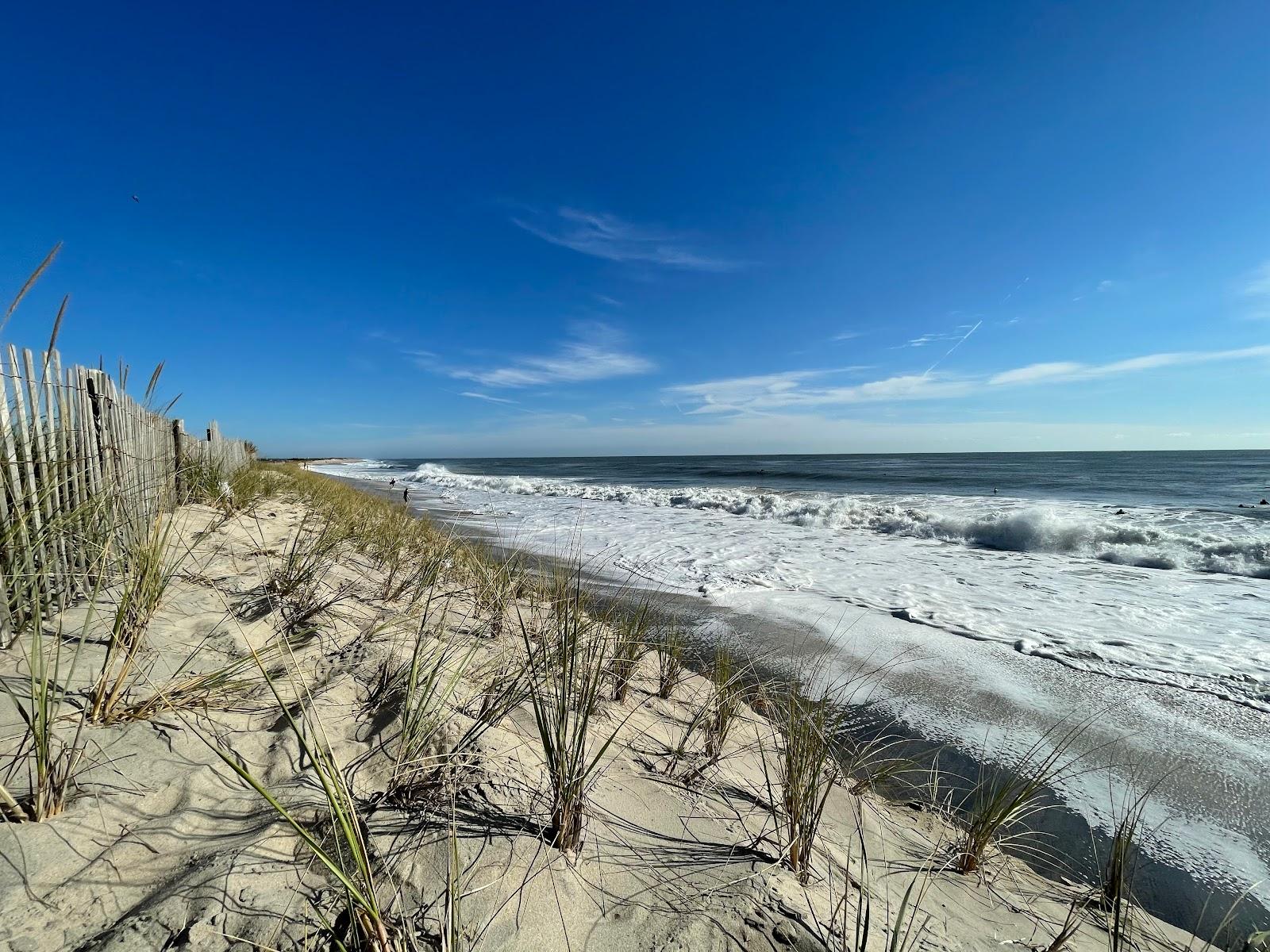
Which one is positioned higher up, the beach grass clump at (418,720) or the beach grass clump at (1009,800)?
the beach grass clump at (418,720)

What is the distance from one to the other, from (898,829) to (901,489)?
2264 cm

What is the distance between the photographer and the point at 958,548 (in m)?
9.03

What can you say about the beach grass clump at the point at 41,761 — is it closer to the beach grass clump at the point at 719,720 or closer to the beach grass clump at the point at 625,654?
the beach grass clump at the point at 625,654

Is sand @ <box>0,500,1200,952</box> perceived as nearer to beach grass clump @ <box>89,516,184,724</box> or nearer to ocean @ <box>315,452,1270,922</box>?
beach grass clump @ <box>89,516,184,724</box>

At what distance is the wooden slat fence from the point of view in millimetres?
2152

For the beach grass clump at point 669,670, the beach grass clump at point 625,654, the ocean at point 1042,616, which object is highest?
the beach grass clump at point 625,654

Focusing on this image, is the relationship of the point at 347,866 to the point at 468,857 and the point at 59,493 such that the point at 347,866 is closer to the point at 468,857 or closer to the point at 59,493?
the point at 468,857

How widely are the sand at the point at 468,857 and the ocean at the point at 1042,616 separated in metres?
0.93

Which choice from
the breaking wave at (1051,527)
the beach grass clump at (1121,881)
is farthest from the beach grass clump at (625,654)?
the breaking wave at (1051,527)

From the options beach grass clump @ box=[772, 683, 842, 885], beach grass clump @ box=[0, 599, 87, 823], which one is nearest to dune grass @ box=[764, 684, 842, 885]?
beach grass clump @ box=[772, 683, 842, 885]

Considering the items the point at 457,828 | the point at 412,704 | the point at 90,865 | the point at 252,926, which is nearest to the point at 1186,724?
the point at 457,828

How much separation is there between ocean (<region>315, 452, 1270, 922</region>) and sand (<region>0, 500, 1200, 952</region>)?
927 millimetres

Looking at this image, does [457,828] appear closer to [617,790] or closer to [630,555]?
[617,790]

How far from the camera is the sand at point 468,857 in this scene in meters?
1.21
